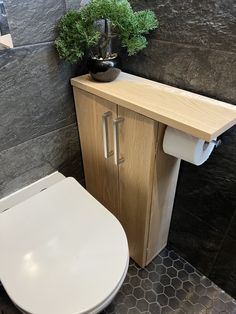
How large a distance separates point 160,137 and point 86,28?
0.46 metres

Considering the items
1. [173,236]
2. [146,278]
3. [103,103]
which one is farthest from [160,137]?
[146,278]

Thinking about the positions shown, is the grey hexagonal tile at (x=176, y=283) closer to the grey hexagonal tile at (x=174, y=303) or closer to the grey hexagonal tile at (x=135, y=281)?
the grey hexagonal tile at (x=174, y=303)

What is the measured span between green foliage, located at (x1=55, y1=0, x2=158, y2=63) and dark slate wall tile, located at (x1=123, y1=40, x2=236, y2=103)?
8 cm

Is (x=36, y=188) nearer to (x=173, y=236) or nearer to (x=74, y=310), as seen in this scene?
(x=74, y=310)

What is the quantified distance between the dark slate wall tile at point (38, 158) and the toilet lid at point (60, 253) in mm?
169

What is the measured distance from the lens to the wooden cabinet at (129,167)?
87cm

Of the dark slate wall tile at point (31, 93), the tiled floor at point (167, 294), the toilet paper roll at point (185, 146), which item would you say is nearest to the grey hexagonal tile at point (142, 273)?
the tiled floor at point (167, 294)

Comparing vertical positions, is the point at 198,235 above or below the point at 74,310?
below

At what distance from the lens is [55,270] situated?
73cm

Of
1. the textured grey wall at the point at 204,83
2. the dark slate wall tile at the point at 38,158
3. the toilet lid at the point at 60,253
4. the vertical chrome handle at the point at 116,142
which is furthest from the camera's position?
the dark slate wall tile at the point at 38,158

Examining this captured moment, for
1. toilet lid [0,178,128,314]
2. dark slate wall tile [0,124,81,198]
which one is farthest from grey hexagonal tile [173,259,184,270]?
dark slate wall tile [0,124,81,198]

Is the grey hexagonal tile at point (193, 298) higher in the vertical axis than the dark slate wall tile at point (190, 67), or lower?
lower

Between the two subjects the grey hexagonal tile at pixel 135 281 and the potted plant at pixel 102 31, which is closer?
the potted plant at pixel 102 31

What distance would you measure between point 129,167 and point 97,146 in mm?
203
